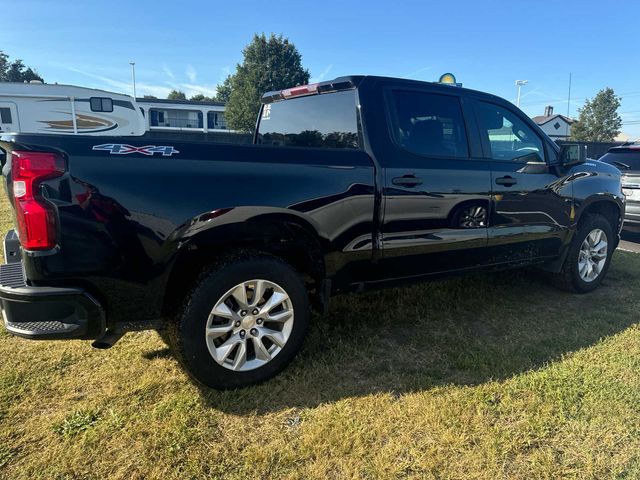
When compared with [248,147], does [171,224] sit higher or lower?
lower

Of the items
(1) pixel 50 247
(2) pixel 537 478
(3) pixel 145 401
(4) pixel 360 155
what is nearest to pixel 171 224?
(1) pixel 50 247

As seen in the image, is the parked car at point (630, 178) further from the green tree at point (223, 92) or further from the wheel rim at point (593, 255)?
the green tree at point (223, 92)

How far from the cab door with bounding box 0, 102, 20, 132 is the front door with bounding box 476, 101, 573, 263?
1854 cm

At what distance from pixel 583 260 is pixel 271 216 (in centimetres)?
358

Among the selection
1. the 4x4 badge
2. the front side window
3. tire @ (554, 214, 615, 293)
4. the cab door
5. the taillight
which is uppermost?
the cab door

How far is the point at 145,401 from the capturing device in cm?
265

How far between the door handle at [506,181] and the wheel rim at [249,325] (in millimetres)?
Answer: 2081

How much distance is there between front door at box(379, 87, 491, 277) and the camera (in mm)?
3182

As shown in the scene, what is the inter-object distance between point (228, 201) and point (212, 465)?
134cm

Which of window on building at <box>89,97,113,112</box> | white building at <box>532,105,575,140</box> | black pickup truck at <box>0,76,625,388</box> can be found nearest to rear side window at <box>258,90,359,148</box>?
black pickup truck at <box>0,76,625,388</box>

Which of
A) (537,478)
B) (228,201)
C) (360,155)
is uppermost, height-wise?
(360,155)

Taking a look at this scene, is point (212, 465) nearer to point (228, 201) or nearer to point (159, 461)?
point (159, 461)

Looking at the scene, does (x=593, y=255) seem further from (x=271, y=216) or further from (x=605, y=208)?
(x=271, y=216)

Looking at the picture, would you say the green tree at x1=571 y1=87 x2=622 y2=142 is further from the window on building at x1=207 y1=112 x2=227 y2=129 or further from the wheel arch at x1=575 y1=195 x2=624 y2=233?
the wheel arch at x1=575 y1=195 x2=624 y2=233
